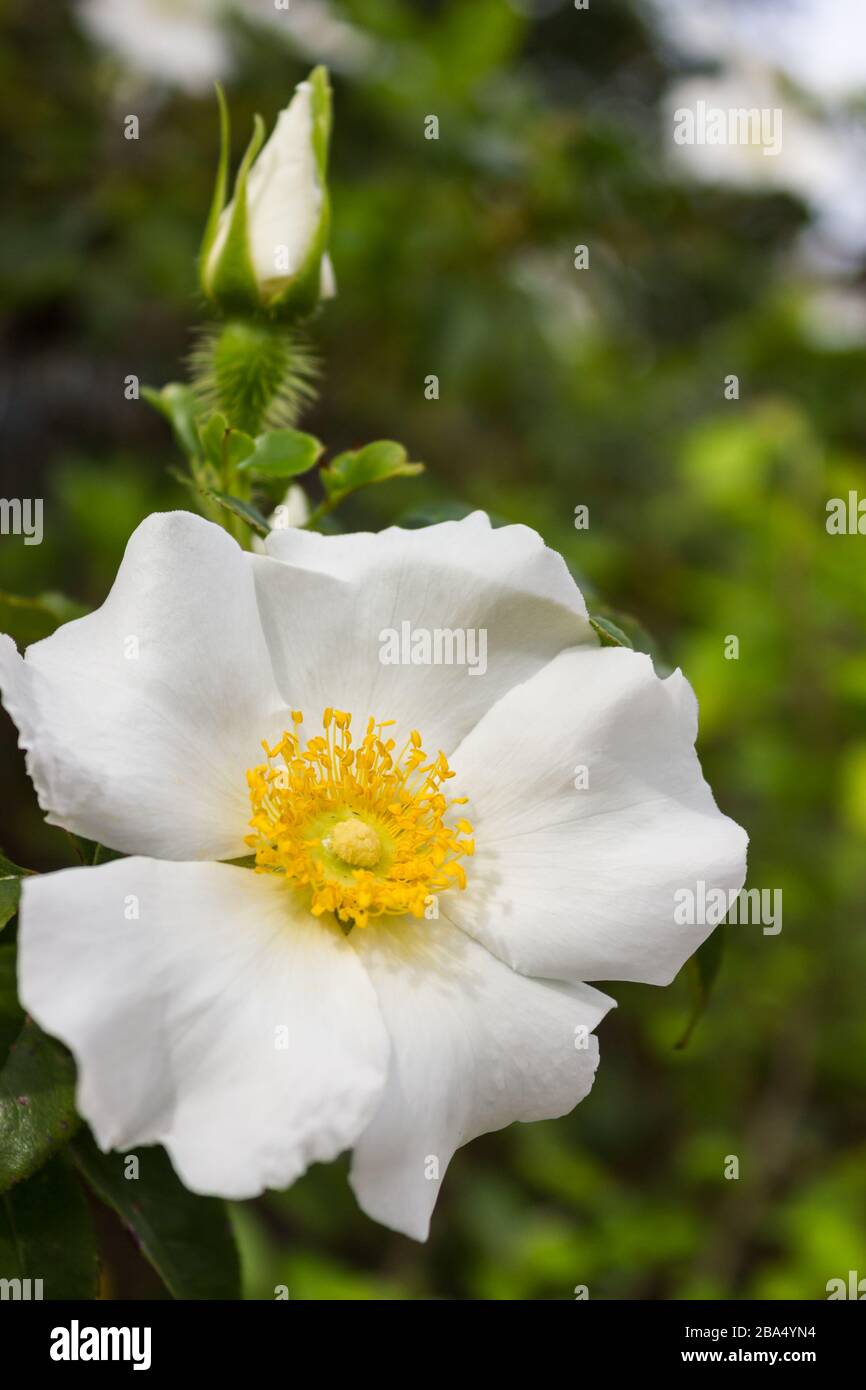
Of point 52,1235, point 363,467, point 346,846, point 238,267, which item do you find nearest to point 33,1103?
point 52,1235

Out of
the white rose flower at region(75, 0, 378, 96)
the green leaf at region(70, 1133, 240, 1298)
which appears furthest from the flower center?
the white rose flower at region(75, 0, 378, 96)

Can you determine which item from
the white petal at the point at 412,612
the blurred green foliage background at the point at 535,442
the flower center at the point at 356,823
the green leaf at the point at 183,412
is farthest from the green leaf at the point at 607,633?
the blurred green foliage background at the point at 535,442

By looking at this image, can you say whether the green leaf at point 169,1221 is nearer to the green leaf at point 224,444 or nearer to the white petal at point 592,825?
the white petal at point 592,825

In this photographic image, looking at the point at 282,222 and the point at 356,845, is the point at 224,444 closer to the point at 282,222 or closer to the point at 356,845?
the point at 282,222

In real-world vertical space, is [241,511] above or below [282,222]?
below

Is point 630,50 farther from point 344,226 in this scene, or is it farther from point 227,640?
point 227,640
